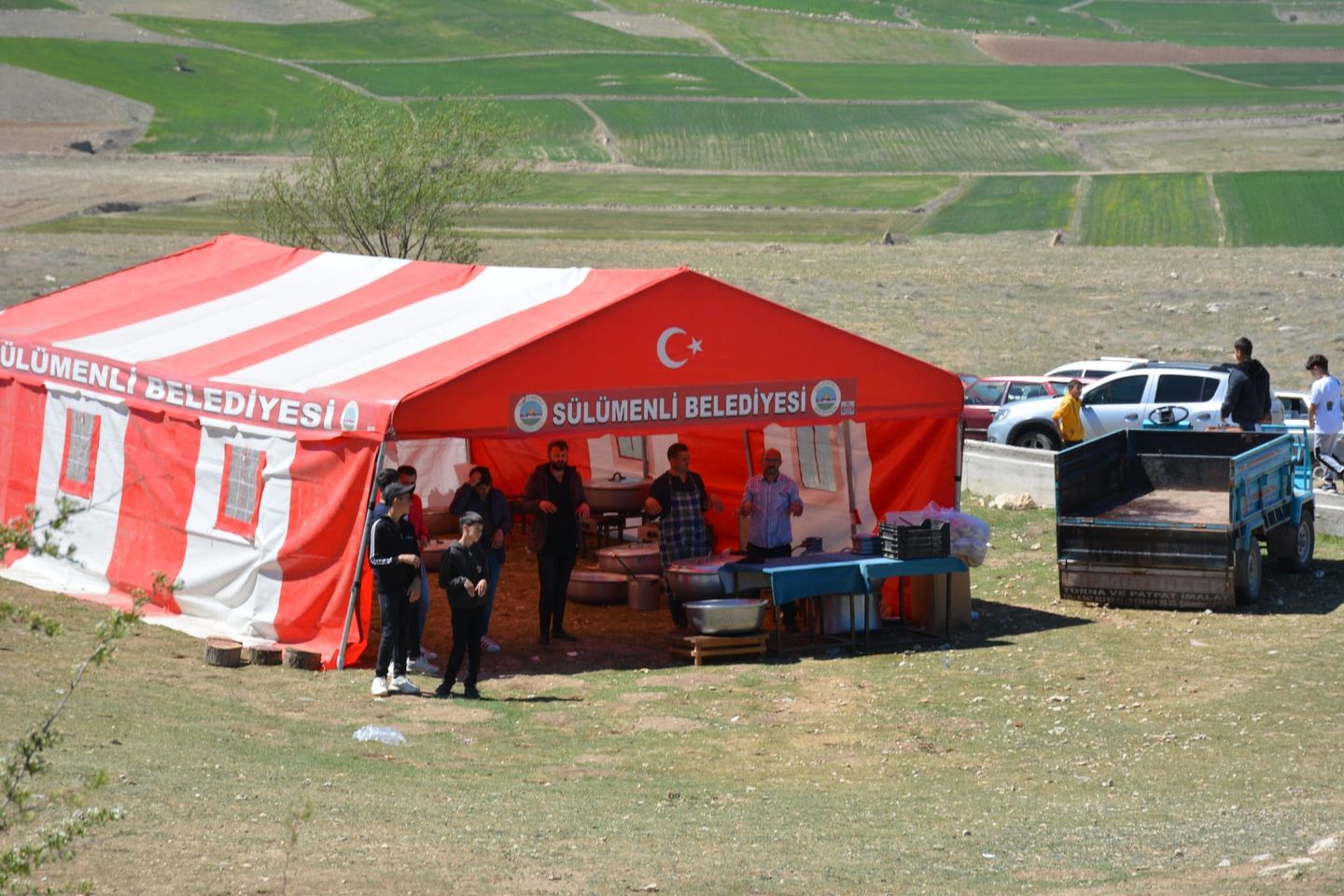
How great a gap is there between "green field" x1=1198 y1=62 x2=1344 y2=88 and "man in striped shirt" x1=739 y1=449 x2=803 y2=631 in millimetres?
114015

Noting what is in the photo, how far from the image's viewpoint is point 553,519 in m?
15.7

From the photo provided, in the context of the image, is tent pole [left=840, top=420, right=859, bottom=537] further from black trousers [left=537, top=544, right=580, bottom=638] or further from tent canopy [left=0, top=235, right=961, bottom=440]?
black trousers [left=537, top=544, right=580, bottom=638]

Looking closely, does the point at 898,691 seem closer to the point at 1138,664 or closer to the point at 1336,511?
the point at 1138,664

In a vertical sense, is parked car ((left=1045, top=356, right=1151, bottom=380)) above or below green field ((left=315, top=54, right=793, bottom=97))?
below

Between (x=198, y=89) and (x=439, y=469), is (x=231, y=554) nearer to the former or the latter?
(x=439, y=469)

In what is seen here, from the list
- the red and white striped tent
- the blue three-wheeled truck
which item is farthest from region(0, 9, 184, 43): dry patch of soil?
the blue three-wheeled truck

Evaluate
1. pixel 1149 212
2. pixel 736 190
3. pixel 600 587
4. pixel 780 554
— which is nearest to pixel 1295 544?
pixel 780 554

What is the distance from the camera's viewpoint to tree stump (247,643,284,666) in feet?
49.9

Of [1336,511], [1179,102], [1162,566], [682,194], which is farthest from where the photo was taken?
[1179,102]

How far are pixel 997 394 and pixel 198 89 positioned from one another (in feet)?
280

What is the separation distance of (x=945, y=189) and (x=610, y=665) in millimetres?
68346

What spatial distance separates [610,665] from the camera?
1545 centimetres

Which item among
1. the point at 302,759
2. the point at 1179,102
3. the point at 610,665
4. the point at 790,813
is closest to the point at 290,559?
the point at 610,665

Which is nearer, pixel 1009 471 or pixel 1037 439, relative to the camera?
pixel 1009 471
